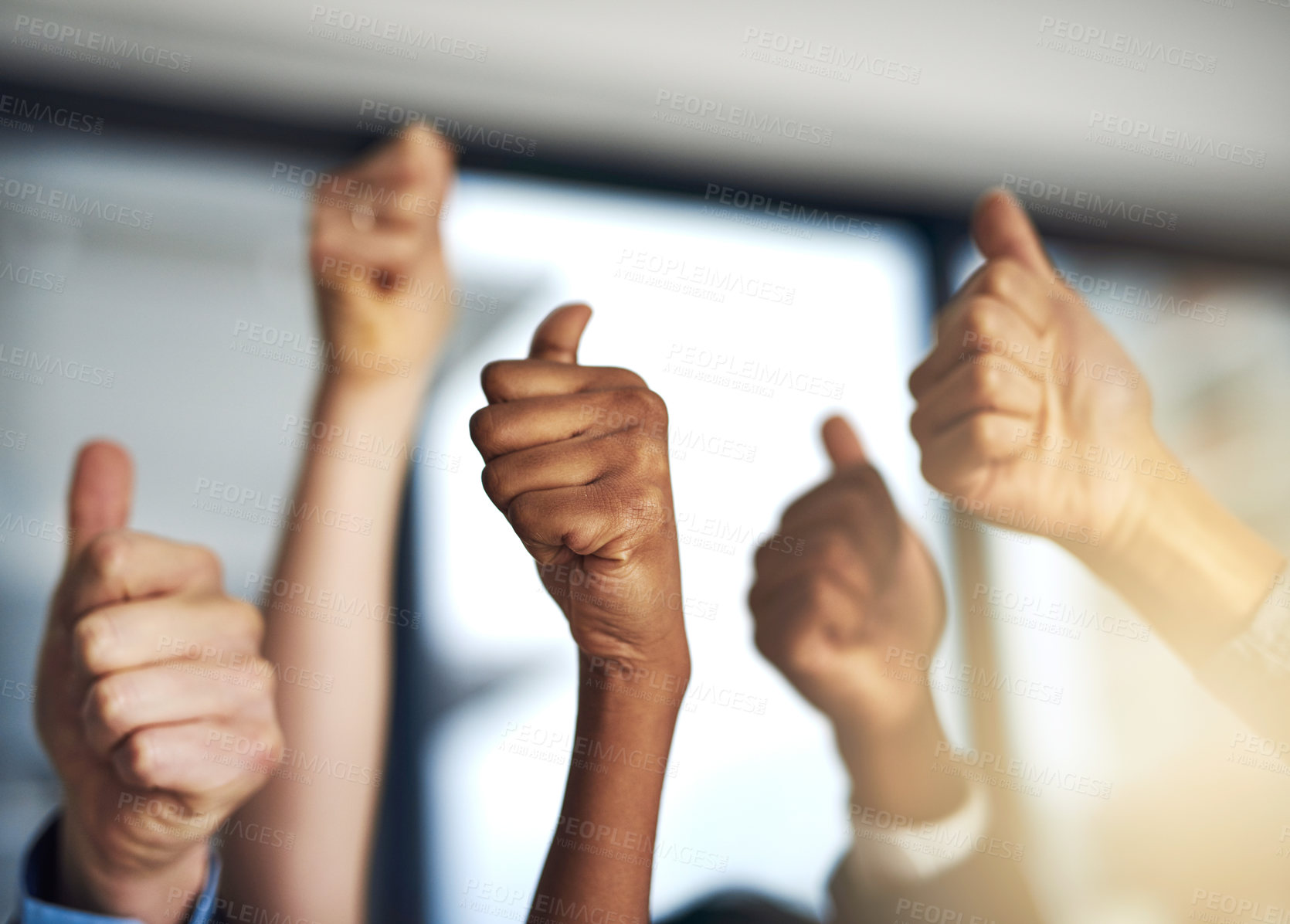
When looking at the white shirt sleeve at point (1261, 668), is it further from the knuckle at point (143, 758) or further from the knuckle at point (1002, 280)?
the knuckle at point (143, 758)

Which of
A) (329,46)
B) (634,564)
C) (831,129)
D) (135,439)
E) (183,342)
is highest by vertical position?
(329,46)

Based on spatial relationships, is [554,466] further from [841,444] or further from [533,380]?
[841,444]

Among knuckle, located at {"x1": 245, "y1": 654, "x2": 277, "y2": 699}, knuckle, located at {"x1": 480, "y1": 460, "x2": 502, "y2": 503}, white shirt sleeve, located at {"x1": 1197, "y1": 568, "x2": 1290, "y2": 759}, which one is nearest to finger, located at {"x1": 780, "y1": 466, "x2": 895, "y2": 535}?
white shirt sleeve, located at {"x1": 1197, "y1": 568, "x2": 1290, "y2": 759}

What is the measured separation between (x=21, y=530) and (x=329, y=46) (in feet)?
3.51

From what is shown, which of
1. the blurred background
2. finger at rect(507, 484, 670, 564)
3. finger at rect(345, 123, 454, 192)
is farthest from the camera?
the blurred background

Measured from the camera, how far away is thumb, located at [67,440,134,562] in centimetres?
87

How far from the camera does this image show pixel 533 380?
0.62 meters

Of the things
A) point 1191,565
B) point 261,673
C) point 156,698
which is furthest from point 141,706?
point 1191,565

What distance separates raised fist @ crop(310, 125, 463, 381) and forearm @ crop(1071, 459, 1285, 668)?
3.40 feet

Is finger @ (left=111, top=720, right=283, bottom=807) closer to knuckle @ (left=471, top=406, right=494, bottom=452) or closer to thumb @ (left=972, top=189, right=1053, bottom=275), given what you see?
knuckle @ (left=471, top=406, right=494, bottom=452)

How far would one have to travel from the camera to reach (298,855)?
1.01 metres

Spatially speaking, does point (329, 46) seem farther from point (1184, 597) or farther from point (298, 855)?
point (1184, 597)

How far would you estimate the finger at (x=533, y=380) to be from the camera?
2.02 feet

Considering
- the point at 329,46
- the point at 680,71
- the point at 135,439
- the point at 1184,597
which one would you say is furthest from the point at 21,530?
the point at 1184,597
